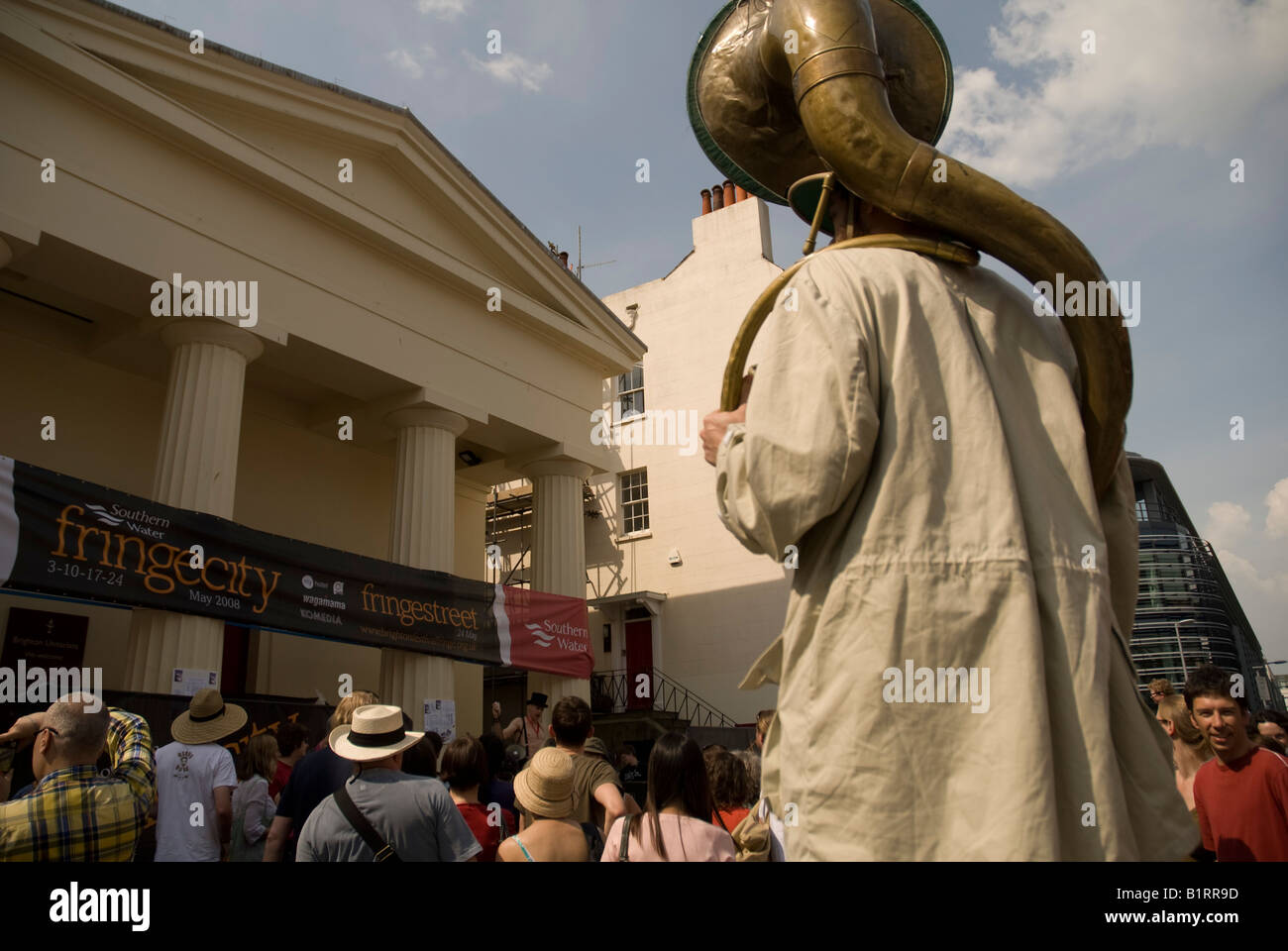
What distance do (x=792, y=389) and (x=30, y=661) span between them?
46.5ft

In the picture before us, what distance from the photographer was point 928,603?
4.75 feet

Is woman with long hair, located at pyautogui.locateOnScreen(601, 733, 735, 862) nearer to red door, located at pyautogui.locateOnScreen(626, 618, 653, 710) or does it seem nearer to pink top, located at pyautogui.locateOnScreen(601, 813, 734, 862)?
→ pink top, located at pyautogui.locateOnScreen(601, 813, 734, 862)

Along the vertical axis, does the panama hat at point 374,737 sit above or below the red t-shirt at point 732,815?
above

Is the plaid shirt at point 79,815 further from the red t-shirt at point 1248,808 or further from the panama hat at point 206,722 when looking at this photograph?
the red t-shirt at point 1248,808

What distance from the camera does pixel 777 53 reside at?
6.87 feet

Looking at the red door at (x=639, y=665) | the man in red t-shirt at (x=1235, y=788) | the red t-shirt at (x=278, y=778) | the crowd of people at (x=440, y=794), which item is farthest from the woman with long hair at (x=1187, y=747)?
the red door at (x=639, y=665)

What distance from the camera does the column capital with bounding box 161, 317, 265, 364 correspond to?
1207cm

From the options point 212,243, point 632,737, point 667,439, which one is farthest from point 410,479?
point 667,439

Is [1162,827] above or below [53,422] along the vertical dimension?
below

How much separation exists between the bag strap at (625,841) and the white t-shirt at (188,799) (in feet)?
11.8

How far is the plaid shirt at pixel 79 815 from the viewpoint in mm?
3102

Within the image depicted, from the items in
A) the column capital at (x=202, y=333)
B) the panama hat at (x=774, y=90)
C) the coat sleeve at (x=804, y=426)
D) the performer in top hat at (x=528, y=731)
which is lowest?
the performer in top hat at (x=528, y=731)

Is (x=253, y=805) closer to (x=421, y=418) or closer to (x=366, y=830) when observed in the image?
(x=366, y=830)
